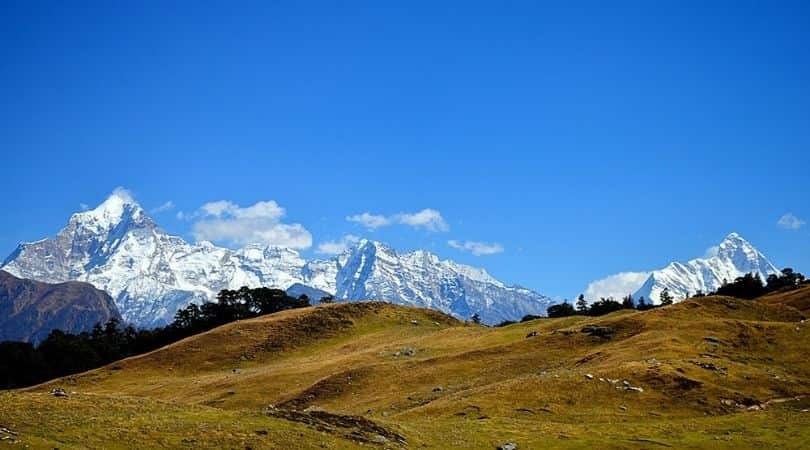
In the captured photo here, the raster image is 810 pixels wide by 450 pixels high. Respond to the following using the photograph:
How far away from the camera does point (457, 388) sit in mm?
87250

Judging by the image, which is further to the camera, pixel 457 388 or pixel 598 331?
pixel 598 331

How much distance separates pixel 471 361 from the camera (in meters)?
100

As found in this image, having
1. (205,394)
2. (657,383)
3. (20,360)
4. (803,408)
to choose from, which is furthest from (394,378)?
(20,360)

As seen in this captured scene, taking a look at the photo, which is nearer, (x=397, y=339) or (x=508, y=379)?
(x=508, y=379)

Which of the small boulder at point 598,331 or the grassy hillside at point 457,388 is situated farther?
the small boulder at point 598,331

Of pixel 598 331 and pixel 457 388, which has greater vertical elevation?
pixel 598 331

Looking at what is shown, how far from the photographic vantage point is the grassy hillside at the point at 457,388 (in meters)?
49.7

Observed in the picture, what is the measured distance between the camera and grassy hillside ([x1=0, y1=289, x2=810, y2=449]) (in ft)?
163

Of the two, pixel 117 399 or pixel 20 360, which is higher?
pixel 20 360

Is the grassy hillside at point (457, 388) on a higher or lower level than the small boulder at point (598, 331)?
lower

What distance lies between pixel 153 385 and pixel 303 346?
29.9 metres

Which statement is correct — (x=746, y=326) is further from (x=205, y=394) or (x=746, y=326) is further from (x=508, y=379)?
(x=205, y=394)

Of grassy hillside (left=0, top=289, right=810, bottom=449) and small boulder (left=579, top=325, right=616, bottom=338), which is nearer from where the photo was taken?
grassy hillside (left=0, top=289, right=810, bottom=449)

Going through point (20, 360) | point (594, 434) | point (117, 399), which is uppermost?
point (20, 360)
